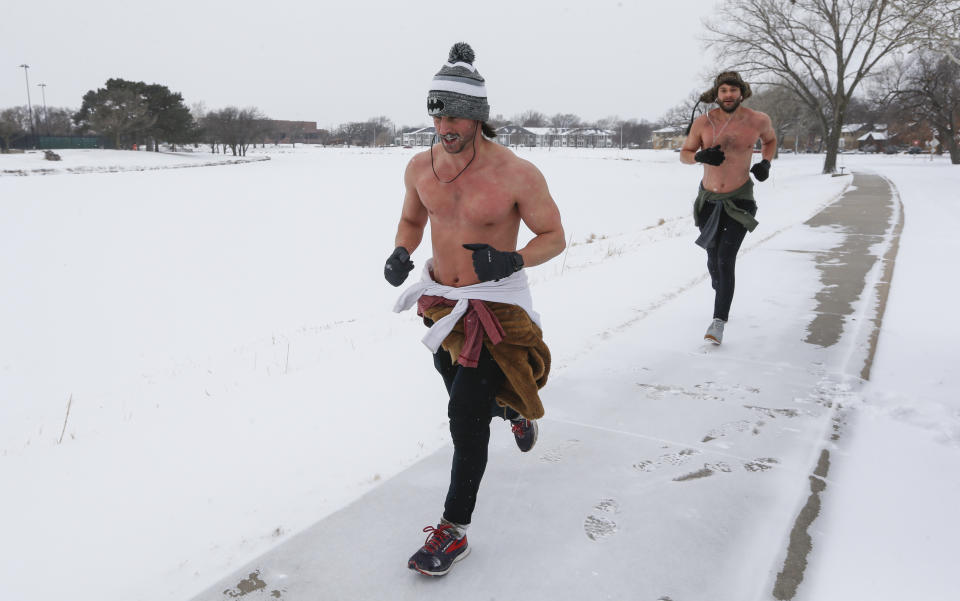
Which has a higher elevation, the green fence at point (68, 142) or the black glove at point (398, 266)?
the green fence at point (68, 142)

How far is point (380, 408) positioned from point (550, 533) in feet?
4.95

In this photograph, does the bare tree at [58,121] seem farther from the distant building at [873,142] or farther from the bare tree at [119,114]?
the distant building at [873,142]

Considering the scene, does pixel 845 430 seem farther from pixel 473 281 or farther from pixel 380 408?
pixel 380 408

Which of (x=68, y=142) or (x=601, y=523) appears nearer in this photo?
(x=601, y=523)

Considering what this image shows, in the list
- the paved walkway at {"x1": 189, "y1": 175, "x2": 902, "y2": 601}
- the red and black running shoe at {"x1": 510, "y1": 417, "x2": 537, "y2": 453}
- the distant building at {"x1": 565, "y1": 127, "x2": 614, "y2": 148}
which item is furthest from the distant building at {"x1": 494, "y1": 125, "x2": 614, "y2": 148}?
the red and black running shoe at {"x1": 510, "y1": 417, "x2": 537, "y2": 453}

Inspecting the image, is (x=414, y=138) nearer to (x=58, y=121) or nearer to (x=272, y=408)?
(x=58, y=121)

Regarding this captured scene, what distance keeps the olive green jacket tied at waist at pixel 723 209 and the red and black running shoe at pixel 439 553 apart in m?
3.41

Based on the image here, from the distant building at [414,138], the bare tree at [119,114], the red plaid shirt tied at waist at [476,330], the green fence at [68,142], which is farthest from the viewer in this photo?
the distant building at [414,138]

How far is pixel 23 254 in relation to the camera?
17547 millimetres

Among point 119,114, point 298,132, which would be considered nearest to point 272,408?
point 119,114

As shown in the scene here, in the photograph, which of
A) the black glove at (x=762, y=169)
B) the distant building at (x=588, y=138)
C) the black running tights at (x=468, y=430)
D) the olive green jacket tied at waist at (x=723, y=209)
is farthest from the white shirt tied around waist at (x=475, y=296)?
the distant building at (x=588, y=138)

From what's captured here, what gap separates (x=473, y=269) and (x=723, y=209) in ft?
10.4

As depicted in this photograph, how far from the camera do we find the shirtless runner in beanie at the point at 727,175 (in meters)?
4.78

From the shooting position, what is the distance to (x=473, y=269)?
7.99 feet
